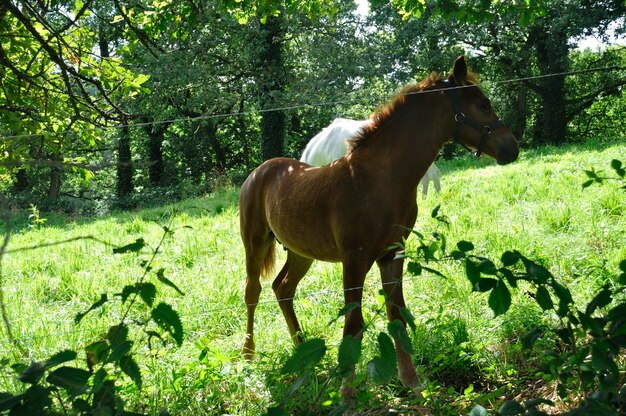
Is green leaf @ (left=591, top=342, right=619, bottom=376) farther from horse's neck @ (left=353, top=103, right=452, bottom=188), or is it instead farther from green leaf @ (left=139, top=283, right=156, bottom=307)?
horse's neck @ (left=353, top=103, right=452, bottom=188)

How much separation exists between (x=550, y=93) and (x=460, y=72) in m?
18.3

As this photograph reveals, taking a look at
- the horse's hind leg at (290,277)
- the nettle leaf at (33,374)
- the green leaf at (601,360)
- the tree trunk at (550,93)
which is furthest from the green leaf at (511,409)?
the tree trunk at (550,93)

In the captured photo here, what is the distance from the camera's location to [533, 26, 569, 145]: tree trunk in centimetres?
1954

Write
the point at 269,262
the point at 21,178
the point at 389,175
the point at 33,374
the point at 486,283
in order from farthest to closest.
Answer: the point at 21,178 → the point at 269,262 → the point at 389,175 → the point at 486,283 → the point at 33,374

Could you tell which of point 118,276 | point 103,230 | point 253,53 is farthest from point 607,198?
point 253,53

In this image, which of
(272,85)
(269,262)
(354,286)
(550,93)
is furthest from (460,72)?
(550,93)

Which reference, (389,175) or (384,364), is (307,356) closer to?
(384,364)

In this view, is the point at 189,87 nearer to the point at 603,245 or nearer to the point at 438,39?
the point at 438,39

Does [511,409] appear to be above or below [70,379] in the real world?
below

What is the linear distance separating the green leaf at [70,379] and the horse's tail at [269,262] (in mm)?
2968

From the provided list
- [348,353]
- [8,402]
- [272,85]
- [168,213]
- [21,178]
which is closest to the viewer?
[8,402]

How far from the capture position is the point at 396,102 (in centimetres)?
360

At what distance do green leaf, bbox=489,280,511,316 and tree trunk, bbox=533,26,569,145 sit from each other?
19.1 metres

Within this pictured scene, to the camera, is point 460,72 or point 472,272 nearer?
point 472,272
